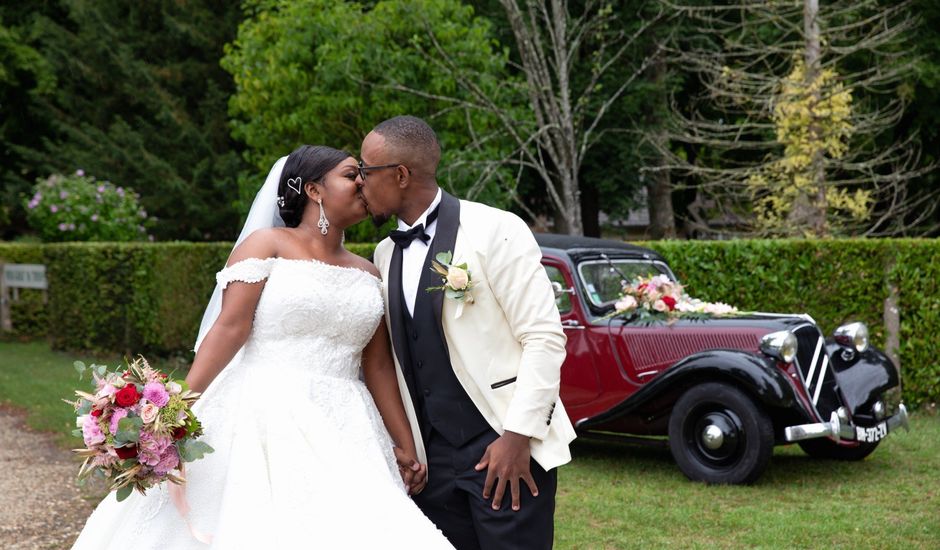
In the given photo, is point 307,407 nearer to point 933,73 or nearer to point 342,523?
point 342,523

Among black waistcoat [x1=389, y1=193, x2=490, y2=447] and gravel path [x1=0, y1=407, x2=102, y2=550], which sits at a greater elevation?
black waistcoat [x1=389, y1=193, x2=490, y2=447]

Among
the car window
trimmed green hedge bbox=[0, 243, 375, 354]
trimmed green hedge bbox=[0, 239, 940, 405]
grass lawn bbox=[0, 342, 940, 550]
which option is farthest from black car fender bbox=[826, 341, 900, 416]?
trimmed green hedge bbox=[0, 243, 375, 354]

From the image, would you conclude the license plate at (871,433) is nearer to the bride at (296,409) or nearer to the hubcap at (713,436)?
the hubcap at (713,436)

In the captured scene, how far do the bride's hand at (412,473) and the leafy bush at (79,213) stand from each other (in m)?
16.0

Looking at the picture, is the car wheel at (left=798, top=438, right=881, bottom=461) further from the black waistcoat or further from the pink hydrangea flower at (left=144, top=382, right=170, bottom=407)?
the pink hydrangea flower at (left=144, top=382, right=170, bottom=407)

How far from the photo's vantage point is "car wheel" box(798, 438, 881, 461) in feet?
26.3

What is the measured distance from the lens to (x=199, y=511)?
318 centimetres

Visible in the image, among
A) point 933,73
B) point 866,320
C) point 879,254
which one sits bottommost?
point 866,320

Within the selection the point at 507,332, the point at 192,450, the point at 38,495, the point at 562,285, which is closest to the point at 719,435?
the point at 562,285

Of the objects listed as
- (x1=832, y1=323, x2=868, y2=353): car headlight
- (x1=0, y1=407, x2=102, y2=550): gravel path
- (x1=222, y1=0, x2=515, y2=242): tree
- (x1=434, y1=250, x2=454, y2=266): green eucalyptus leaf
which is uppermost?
(x1=222, y1=0, x2=515, y2=242): tree

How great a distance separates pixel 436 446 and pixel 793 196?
13.4 m

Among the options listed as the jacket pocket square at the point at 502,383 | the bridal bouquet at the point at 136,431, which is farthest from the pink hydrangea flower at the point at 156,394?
the jacket pocket square at the point at 502,383

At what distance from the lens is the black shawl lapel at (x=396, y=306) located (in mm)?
3418

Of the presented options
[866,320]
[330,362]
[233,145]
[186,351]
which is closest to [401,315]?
[330,362]
